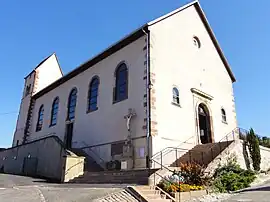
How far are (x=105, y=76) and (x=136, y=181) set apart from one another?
8948mm

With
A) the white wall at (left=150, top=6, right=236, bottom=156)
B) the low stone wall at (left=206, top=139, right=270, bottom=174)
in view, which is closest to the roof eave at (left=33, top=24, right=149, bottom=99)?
the white wall at (left=150, top=6, right=236, bottom=156)

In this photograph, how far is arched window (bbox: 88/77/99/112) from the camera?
57.2 ft

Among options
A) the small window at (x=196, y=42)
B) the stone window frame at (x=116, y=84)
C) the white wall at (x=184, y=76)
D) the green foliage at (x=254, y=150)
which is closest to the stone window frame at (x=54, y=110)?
the stone window frame at (x=116, y=84)

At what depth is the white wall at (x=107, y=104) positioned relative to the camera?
13922mm

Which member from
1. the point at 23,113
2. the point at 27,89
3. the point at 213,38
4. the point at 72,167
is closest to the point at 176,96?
the point at 72,167

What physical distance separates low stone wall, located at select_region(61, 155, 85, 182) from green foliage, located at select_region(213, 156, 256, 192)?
22.5 ft

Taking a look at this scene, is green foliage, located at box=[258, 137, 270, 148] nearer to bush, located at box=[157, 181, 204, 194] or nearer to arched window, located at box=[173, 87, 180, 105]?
arched window, located at box=[173, 87, 180, 105]

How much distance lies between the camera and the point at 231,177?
1059 centimetres

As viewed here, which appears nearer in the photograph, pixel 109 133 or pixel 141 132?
pixel 141 132

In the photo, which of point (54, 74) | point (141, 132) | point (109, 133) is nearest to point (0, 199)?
point (141, 132)

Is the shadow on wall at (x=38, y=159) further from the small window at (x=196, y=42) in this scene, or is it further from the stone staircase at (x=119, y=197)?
the small window at (x=196, y=42)

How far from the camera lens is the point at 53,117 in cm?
2239

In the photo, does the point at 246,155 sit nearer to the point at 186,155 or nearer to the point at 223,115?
the point at 186,155

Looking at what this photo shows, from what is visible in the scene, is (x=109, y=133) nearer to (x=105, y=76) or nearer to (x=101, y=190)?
(x=105, y=76)
